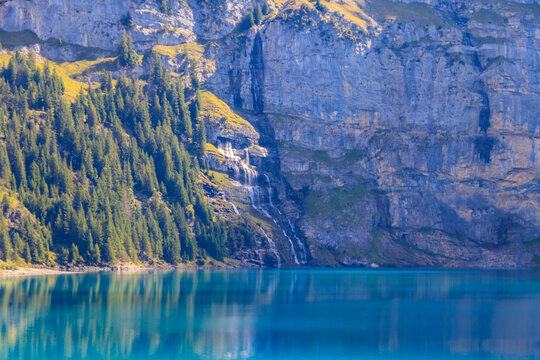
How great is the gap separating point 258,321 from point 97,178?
9969 centimetres

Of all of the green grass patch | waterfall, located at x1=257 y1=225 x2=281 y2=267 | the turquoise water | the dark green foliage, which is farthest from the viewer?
waterfall, located at x1=257 y1=225 x2=281 y2=267

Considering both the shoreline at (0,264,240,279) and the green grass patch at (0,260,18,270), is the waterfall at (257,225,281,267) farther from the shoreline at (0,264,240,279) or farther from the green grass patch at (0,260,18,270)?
the green grass patch at (0,260,18,270)

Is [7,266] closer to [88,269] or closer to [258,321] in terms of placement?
[88,269]

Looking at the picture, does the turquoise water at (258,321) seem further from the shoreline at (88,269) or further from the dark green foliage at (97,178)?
the dark green foliage at (97,178)

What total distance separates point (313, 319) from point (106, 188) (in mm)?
96550

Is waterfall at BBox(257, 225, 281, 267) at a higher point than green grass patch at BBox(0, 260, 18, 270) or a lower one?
lower

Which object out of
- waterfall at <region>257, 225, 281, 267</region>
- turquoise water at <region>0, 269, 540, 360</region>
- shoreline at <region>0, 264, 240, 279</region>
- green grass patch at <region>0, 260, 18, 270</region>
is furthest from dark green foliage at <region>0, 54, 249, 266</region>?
turquoise water at <region>0, 269, 540, 360</region>

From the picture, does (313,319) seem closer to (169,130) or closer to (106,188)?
(106,188)

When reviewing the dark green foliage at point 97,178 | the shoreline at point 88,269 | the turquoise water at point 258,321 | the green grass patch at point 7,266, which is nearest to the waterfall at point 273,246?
the dark green foliage at point 97,178

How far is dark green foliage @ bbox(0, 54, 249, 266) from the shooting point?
463 ft

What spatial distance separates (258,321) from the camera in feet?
234

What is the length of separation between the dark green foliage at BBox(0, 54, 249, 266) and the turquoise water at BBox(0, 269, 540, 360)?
2813cm

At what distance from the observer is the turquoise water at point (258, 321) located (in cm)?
5556

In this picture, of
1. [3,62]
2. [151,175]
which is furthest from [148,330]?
[3,62]
